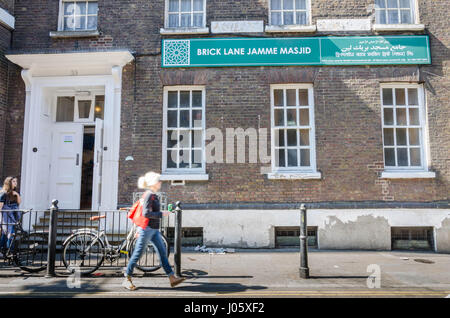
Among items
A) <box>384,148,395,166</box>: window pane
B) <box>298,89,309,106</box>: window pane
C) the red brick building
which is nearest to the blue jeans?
the red brick building

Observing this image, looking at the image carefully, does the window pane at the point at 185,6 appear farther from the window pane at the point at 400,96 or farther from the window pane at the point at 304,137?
the window pane at the point at 400,96

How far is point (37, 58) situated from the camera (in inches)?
326

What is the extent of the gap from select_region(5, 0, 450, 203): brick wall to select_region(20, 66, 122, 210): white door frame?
22 centimetres

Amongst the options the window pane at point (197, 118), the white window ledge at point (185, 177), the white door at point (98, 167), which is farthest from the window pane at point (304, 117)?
the white door at point (98, 167)

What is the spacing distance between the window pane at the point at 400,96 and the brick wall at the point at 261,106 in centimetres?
32

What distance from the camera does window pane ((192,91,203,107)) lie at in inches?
337

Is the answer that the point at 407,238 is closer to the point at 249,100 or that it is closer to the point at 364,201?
the point at 364,201

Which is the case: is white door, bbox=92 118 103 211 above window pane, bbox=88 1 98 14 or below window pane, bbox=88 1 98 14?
below

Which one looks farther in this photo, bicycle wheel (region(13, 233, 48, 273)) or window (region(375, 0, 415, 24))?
window (region(375, 0, 415, 24))

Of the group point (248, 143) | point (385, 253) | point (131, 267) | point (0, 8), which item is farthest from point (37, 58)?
point (385, 253)

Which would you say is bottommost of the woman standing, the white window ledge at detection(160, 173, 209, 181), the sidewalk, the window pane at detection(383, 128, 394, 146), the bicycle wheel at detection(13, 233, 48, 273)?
the sidewalk

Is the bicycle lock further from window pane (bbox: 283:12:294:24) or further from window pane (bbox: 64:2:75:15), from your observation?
window pane (bbox: 283:12:294:24)

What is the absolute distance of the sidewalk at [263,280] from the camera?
15.0 feet

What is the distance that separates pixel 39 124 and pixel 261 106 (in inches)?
242
